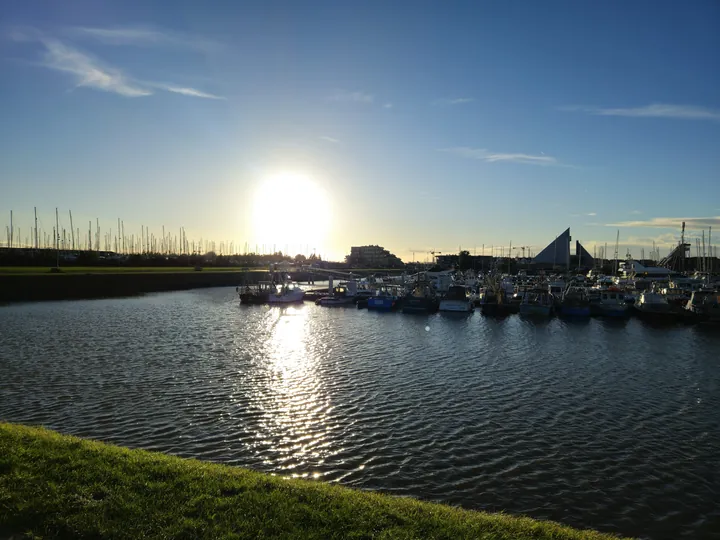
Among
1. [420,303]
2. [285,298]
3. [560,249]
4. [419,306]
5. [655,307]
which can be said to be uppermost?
[560,249]

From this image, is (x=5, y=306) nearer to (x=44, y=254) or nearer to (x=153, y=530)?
(x=44, y=254)

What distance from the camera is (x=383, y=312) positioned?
7019cm

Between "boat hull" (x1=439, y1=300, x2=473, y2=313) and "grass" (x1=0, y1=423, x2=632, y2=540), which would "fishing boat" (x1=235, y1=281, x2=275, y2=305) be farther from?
"grass" (x1=0, y1=423, x2=632, y2=540)

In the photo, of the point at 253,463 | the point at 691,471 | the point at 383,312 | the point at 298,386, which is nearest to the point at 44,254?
the point at 383,312

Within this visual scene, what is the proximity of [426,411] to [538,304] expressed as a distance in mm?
48600

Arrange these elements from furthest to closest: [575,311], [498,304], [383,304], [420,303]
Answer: [383,304] < [420,303] < [498,304] < [575,311]

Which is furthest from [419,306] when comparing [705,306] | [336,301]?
[705,306]

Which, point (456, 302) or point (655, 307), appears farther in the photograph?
point (456, 302)

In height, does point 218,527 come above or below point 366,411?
above

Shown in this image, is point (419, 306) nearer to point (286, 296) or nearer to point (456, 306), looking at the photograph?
point (456, 306)

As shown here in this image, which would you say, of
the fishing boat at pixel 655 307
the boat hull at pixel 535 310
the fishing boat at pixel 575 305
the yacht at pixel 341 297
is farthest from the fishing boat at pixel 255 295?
the fishing boat at pixel 655 307

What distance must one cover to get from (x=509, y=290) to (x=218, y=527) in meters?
80.5

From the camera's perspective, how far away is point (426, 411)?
20578mm

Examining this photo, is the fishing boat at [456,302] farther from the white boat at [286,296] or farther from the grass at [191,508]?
the grass at [191,508]
